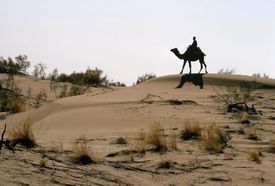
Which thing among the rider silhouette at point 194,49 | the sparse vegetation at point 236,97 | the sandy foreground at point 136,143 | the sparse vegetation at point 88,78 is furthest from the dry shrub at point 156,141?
the sparse vegetation at point 88,78

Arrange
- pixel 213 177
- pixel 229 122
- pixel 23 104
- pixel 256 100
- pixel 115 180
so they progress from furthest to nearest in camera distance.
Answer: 1. pixel 23 104
2. pixel 256 100
3. pixel 229 122
4. pixel 213 177
5. pixel 115 180

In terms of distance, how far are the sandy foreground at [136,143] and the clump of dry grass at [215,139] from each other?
0.44ft

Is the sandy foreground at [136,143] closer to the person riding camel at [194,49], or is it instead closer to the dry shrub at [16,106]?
the dry shrub at [16,106]

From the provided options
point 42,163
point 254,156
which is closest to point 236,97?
point 254,156

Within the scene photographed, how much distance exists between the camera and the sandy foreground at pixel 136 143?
25.5 ft

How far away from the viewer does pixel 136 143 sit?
11.0 m

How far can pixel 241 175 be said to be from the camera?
8.50 meters

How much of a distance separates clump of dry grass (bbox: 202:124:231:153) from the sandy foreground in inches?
5.3

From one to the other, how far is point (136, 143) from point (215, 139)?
159 cm

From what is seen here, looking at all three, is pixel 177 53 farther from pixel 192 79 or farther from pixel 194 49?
pixel 192 79

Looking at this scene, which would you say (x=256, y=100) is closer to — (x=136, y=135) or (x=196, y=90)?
(x=196, y=90)

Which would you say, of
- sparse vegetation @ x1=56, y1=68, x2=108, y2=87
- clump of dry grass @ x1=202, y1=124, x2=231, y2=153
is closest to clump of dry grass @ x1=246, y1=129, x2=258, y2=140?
clump of dry grass @ x1=202, y1=124, x2=231, y2=153

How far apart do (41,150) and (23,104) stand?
10283 mm

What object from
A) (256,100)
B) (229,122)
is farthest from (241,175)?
(256,100)
